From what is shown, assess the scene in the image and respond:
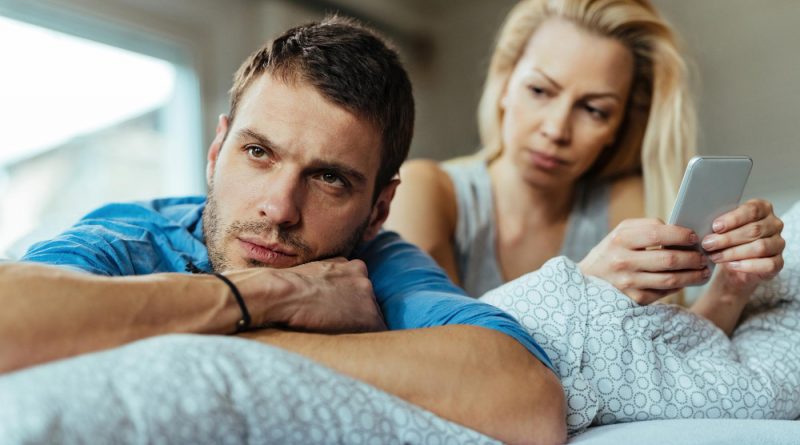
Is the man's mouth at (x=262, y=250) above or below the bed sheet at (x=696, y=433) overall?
above

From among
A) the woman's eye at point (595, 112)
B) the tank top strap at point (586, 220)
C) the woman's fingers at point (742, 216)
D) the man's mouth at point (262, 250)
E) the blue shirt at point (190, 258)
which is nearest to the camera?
the blue shirt at point (190, 258)

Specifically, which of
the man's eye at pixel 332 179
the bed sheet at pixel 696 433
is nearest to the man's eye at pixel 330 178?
the man's eye at pixel 332 179

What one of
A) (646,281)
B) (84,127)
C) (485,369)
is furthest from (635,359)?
(84,127)

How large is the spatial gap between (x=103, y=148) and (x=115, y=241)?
173 centimetres

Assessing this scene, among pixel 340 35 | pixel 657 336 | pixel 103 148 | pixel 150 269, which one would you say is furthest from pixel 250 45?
pixel 657 336

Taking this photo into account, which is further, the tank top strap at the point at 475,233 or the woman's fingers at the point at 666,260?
the tank top strap at the point at 475,233

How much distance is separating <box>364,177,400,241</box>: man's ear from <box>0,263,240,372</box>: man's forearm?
0.48 metres

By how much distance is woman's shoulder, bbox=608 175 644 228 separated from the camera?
1957 millimetres

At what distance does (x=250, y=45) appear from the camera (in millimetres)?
2992

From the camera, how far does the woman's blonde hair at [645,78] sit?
1.86 m

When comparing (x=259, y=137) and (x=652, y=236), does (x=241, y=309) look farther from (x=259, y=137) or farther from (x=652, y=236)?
(x=652, y=236)

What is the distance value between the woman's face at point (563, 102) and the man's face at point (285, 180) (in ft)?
2.38

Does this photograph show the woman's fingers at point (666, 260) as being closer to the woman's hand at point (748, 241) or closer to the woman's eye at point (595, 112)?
the woman's hand at point (748, 241)

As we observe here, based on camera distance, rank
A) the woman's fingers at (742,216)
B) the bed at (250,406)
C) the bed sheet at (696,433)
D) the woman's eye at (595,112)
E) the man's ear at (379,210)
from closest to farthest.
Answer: the bed at (250,406)
the bed sheet at (696,433)
the woman's fingers at (742,216)
the man's ear at (379,210)
the woman's eye at (595,112)
